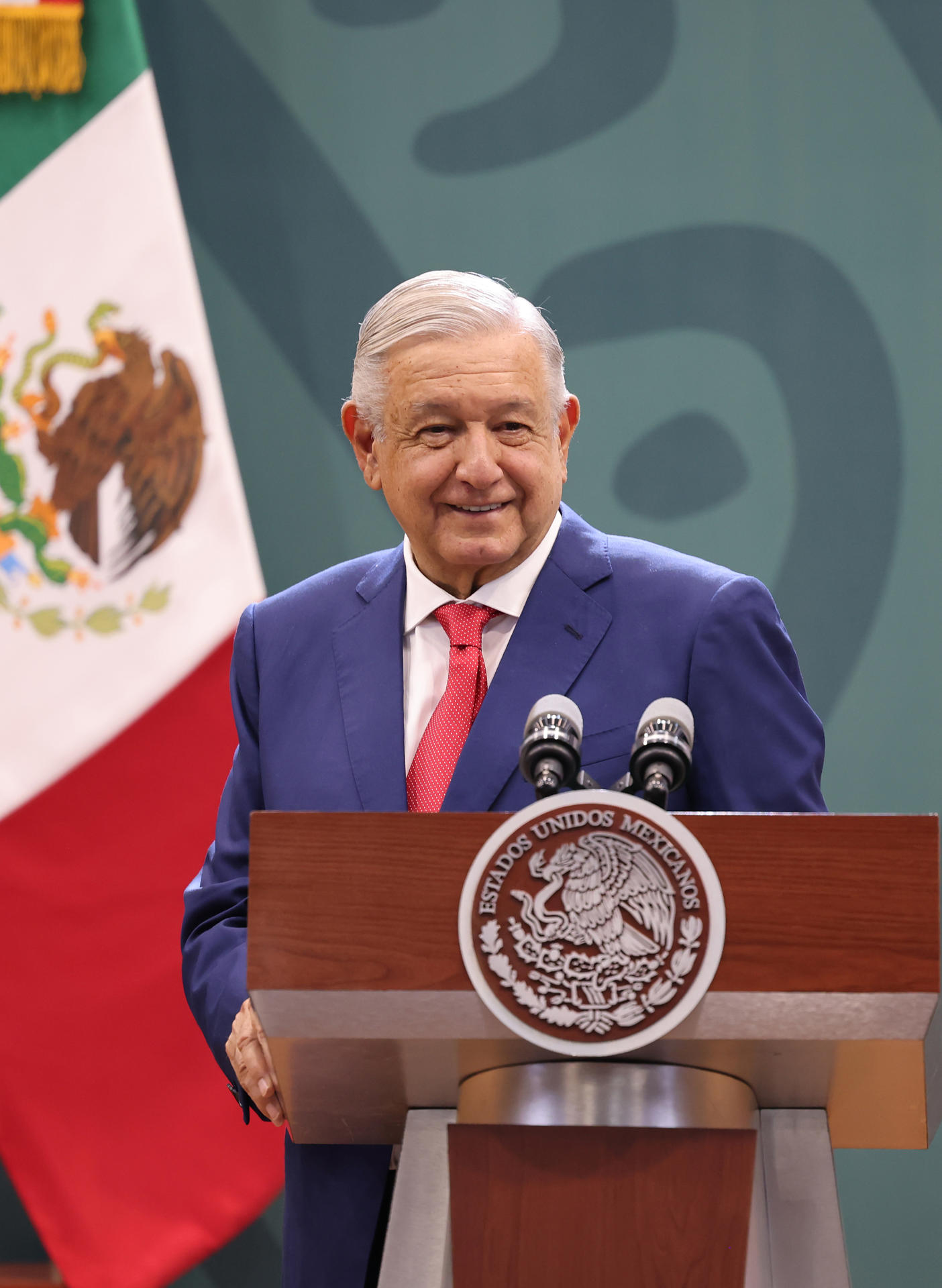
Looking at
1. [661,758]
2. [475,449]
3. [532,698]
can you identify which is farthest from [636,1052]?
[475,449]

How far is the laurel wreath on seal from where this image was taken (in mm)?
1105

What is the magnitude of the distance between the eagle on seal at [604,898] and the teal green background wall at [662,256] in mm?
2075

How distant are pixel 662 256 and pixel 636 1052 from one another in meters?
2.34

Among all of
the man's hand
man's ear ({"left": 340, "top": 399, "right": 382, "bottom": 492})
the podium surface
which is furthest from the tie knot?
the podium surface

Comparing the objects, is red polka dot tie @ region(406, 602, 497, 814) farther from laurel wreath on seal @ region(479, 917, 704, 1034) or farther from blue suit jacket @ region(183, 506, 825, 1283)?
laurel wreath on seal @ region(479, 917, 704, 1034)

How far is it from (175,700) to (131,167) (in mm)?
990

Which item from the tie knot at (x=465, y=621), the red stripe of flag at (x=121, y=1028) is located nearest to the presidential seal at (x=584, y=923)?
the tie knot at (x=465, y=621)

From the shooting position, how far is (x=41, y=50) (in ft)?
9.29

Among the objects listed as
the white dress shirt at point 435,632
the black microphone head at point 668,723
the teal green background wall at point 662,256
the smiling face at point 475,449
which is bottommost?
the black microphone head at point 668,723

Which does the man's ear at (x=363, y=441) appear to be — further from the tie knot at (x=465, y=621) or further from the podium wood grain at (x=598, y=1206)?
the podium wood grain at (x=598, y=1206)

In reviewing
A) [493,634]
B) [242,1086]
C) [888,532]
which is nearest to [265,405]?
[888,532]

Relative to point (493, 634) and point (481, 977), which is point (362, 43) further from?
point (481, 977)

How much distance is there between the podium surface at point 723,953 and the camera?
1.09 m

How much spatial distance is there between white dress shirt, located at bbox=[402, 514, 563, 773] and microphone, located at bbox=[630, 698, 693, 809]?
0.55 meters
